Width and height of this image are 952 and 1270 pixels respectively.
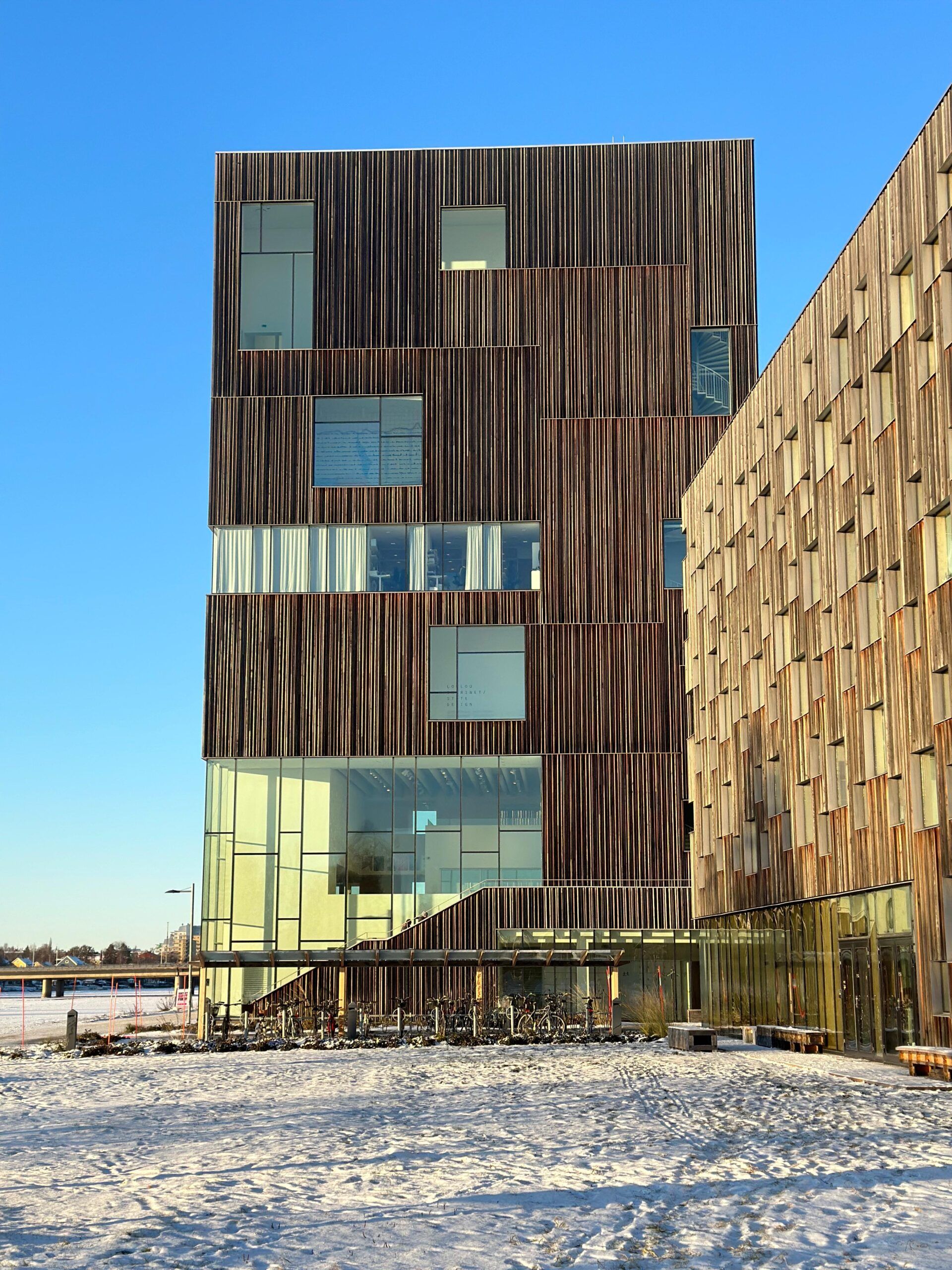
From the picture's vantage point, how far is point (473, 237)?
4966 cm

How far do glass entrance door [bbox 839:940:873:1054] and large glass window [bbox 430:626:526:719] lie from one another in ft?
63.7

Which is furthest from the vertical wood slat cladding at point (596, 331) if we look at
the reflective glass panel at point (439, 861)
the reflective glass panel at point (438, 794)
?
the reflective glass panel at point (439, 861)

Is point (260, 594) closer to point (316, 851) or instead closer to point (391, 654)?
point (391, 654)

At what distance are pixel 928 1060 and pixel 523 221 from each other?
1337 inches

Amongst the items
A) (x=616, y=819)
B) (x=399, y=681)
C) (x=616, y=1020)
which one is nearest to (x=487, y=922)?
(x=616, y=819)

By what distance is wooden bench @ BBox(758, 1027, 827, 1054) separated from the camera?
29234 millimetres

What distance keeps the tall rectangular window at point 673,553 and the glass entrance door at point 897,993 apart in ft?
73.3

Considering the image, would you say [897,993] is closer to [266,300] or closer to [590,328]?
[590,328]

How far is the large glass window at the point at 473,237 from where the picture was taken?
49.5 metres

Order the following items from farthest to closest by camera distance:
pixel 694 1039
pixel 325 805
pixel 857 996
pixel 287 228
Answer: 1. pixel 287 228
2. pixel 325 805
3. pixel 694 1039
4. pixel 857 996

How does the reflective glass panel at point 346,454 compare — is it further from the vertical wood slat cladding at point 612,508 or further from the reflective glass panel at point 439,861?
the reflective glass panel at point 439,861

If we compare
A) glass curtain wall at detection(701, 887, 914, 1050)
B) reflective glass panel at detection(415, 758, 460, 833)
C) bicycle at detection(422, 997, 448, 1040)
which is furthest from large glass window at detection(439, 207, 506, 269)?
bicycle at detection(422, 997, 448, 1040)

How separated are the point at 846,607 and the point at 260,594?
2367 cm

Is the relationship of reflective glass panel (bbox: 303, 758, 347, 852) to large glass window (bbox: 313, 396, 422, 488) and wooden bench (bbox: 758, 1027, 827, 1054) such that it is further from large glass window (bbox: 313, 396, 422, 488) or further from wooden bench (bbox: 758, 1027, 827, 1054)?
wooden bench (bbox: 758, 1027, 827, 1054)
